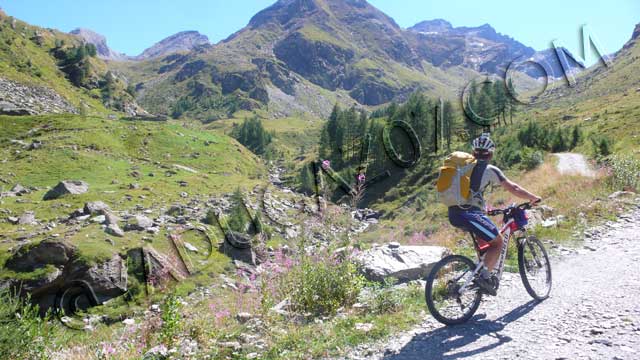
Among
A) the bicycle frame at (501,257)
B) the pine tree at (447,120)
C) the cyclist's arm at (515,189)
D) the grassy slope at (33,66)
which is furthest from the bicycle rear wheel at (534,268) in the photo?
the grassy slope at (33,66)

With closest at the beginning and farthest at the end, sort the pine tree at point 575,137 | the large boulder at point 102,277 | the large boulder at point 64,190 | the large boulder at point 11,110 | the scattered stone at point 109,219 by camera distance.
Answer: the large boulder at point 102,277 → the scattered stone at point 109,219 → the large boulder at point 64,190 → the pine tree at point 575,137 → the large boulder at point 11,110

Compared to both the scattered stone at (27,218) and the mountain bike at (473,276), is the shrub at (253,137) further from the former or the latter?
the mountain bike at (473,276)

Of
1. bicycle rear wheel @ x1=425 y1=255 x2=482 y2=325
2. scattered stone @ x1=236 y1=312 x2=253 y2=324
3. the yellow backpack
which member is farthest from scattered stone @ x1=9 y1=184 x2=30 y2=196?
the yellow backpack

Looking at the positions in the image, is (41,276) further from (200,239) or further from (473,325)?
(473,325)

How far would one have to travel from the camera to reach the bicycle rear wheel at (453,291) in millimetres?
7441

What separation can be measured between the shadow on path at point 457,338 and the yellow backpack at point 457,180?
2.28m

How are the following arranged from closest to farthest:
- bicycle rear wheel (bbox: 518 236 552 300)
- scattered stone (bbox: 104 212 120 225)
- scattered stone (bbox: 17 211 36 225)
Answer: bicycle rear wheel (bbox: 518 236 552 300)
scattered stone (bbox: 104 212 120 225)
scattered stone (bbox: 17 211 36 225)

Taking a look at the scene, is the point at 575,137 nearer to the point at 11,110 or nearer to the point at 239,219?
the point at 239,219

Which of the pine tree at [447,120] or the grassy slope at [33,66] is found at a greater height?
the grassy slope at [33,66]

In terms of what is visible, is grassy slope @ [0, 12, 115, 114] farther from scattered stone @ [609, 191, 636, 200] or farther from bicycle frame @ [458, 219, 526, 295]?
bicycle frame @ [458, 219, 526, 295]

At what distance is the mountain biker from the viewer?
7285 millimetres

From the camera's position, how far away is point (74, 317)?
24.2 meters

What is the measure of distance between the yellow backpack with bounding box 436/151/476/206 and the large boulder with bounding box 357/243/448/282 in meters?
3.53

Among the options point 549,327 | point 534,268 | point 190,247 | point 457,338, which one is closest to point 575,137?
point 190,247
